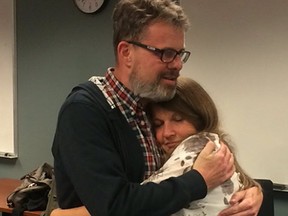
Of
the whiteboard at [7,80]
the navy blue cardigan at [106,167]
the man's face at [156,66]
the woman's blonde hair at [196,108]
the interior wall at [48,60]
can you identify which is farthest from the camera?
the whiteboard at [7,80]

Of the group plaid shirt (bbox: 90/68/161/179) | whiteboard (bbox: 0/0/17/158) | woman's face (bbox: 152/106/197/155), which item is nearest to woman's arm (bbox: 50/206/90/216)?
plaid shirt (bbox: 90/68/161/179)

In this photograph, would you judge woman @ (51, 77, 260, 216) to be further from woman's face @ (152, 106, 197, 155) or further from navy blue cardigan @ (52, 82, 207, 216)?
navy blue cardigan @ (52, 82, 207, 216)

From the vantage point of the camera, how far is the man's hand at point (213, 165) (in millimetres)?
1298

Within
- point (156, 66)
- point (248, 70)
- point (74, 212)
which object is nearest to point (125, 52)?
point (156, 66)

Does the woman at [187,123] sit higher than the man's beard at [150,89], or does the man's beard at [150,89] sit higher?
the man's beard at [150,89]

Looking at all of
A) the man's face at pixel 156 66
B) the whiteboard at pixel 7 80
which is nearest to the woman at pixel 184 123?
the man's face at pixel 156 66

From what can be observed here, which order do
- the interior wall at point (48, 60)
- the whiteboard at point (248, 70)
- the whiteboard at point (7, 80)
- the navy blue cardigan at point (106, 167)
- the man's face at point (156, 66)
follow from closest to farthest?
the navy blue cardigan at point (106, 167)
the man's face at point (156, 66)
the whiteboard at point (248, 70)
the interior wall at point (48, 60)
the whiteboard at point (7, 80)

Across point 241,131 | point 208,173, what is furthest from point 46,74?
point 208,173

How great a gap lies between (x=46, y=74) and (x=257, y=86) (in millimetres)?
1746

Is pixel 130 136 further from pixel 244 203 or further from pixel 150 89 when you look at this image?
pixel 244 203

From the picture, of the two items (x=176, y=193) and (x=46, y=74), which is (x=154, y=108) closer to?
(x=176, y=193)

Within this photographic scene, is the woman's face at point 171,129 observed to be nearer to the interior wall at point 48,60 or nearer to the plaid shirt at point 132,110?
the plaid shirt at point 132,110

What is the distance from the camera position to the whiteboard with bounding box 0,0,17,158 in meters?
3.72

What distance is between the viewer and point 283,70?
2670 millimetres
